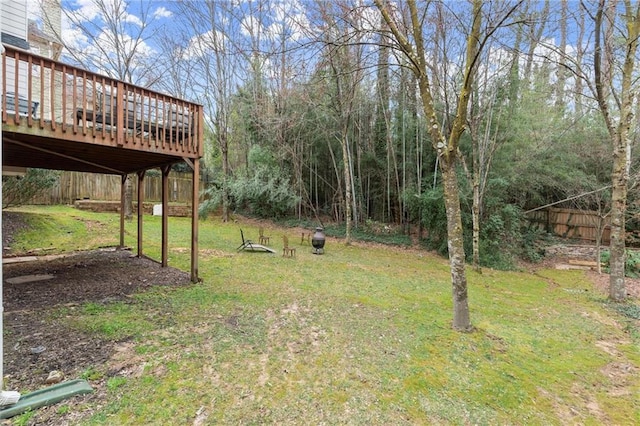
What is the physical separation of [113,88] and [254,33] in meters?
11.3

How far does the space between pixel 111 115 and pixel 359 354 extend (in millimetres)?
4469

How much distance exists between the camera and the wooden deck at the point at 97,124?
3.45 m

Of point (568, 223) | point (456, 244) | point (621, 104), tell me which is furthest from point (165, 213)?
point (568, 223)

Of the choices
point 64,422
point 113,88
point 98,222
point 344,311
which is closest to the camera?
point 64,422

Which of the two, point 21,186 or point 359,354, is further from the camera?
point 21,186

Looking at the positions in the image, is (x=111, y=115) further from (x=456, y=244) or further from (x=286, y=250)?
(x=286, y=250)

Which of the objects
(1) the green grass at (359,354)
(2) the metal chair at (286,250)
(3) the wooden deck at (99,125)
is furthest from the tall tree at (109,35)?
(1) the green grass at (359,354)

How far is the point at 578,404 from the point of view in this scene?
273 centimetres

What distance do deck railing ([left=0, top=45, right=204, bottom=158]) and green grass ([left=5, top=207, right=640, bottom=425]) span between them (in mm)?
2320

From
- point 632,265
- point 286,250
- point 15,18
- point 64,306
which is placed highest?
point 15,18

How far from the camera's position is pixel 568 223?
11.9 metres

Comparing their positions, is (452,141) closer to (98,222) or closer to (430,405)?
(430,405)

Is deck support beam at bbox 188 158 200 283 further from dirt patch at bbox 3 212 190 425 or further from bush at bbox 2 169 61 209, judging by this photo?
bush at bbox 2 169 61 209

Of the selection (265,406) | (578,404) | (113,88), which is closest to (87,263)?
(113,88)
